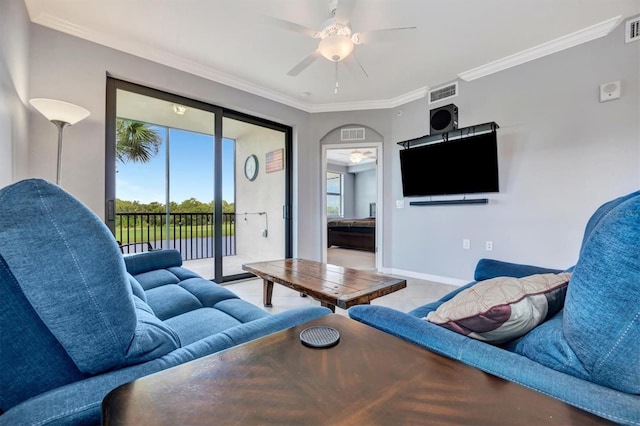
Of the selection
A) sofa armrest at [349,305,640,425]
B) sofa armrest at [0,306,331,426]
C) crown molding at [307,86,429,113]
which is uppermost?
crown molding at [307,86,429,113]

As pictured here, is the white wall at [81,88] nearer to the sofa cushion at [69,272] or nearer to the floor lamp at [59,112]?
the floor lamp at [59,112]

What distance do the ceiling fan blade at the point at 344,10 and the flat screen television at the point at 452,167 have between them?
2033 millimetres

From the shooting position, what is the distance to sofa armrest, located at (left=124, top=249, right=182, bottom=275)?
7.24ft

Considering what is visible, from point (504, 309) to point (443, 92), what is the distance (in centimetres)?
Result: 362

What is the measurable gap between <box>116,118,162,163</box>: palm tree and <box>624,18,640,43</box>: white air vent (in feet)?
17.0

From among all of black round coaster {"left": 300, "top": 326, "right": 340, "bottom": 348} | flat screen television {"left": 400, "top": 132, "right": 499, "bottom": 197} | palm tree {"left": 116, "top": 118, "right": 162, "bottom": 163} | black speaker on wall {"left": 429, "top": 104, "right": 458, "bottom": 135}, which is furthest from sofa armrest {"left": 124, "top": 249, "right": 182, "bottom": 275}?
black speaker on wall {"left": 429, "top": 104, "right": 458, "bottom": 135}

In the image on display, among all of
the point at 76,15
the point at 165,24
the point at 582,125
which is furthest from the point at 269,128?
the point at 582,125

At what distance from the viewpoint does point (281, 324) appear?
965mm

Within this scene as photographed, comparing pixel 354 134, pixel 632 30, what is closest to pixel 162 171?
pixel 354 134

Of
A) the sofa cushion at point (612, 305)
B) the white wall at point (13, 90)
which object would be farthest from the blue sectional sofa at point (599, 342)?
the white wall at point (13, 90)

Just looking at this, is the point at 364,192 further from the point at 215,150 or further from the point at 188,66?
the point at 188,66

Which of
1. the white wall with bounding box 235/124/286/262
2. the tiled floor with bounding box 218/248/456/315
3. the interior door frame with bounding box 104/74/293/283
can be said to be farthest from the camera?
the white wall with bounding box 235/124/286/262

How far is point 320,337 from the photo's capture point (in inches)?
28.6

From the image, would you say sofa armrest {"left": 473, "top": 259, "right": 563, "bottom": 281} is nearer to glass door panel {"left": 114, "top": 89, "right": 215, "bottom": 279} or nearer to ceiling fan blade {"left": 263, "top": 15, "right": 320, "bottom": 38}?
ceiling fan blade {"left": 263, "top": 15, "right": 320, "bottom": 38}
